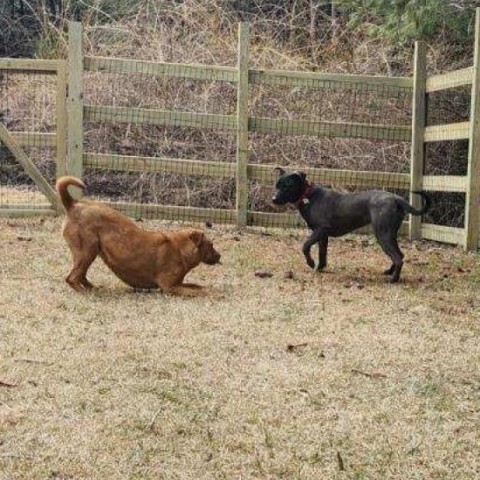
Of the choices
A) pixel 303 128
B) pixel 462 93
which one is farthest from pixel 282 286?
pixel 462 93

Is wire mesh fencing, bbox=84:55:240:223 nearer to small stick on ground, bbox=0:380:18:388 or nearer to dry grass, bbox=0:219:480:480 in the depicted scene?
dry grass, bbox=0:219:480:480

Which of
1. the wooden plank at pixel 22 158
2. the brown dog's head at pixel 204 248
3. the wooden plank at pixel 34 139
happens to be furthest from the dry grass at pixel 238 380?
the wooden plank at pixel 34 139

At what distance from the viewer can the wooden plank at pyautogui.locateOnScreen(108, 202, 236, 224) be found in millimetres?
9508

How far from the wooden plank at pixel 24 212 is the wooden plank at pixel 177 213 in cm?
73

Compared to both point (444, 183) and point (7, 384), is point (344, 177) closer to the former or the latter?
point (444, 183)

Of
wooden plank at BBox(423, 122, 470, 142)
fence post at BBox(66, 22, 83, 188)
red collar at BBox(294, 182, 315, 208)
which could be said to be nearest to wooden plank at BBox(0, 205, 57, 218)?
fence post at BBox(66, 22, 83, 188)

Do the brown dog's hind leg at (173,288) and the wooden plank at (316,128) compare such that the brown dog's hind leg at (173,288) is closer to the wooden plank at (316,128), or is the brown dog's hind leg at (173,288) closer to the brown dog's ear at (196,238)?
the brown dog's ear at (196,238)

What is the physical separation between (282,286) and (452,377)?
2.53 meters

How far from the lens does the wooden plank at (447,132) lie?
879 centimetres

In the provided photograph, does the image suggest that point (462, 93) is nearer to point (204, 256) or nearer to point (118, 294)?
point (204, 256)

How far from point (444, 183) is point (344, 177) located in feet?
3.71

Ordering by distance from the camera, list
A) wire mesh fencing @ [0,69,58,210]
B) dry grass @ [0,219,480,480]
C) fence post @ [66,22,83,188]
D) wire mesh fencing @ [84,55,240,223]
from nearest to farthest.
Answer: dry grass @ [0,219,480,480], fence post @ [66,22,83,188], wire mesh fencing @ [84,55,240,223], wire mesh fencing @ [0,69,58,210]

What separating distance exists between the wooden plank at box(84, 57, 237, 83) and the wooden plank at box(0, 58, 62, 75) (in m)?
0.38

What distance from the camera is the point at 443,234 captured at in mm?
9219
